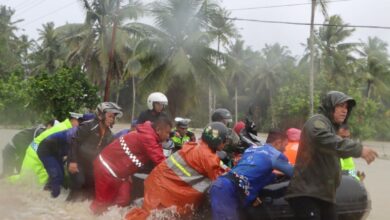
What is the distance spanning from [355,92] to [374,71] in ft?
46.4

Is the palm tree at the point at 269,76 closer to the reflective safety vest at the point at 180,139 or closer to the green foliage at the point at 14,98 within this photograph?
the green foliage at the point at 14,98

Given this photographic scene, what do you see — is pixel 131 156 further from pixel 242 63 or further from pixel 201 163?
A: pixel 242 63

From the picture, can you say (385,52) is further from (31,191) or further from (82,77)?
(31,191)

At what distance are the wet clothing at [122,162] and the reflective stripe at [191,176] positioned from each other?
23.8 inches

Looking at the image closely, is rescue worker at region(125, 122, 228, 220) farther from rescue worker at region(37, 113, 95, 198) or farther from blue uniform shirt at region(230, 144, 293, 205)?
rescue worker at region(37, 113, 95, 198)

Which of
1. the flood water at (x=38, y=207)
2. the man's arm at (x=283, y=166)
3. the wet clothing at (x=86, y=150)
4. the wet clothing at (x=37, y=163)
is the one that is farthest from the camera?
the wet clothing at (x=37, y=163)

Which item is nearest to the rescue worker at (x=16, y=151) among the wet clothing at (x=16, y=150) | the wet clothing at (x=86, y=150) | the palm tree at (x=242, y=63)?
the wet clothing at (x=16, y=150)

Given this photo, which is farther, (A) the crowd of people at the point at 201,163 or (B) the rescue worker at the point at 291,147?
(B) the rescue worker at the point at 291,147

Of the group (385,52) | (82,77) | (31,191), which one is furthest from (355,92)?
(31,191)

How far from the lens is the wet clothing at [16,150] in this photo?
9188 millimetres

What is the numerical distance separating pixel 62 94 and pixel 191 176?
19.5 metres

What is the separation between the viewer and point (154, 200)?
4969 millimetres

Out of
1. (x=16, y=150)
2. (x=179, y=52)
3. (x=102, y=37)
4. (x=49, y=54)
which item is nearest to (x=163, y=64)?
(x=179, y=52)

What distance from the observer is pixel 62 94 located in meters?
23.4
